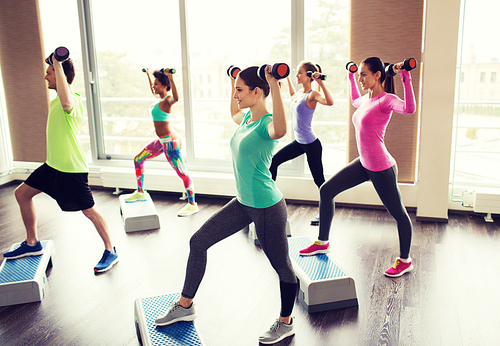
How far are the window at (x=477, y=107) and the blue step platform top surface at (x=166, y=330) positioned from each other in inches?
117

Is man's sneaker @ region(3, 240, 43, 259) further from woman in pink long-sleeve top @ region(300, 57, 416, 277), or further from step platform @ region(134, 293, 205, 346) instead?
woman in pink long-sleeve top @ region(300, 57, 416, 277)

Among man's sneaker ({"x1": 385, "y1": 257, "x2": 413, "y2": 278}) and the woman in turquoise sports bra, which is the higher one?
the woman in turquoise sports bra

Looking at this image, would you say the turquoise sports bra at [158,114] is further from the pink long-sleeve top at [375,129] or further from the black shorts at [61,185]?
the pink long-sleeve top at [375,129]

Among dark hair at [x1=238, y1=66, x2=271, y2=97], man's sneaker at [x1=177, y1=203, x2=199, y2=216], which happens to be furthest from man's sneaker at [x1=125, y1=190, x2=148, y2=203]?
dark hair at [x1=238, y1=66, x2=271, y2=97]

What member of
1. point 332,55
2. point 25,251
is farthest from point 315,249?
point 332,55

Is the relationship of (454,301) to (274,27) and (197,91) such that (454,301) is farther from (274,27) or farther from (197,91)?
(197,91)

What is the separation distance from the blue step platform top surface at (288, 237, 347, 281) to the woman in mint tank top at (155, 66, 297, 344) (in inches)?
19.0

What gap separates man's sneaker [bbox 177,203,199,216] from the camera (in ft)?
14.0

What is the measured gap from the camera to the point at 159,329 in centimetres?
207

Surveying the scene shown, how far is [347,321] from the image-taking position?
232cm

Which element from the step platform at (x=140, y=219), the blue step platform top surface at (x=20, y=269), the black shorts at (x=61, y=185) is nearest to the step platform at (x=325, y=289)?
the black shorts at (x=61, y=185)

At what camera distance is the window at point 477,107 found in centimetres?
389

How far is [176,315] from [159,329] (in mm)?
102

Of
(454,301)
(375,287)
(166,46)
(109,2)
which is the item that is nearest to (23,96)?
(109,2)
